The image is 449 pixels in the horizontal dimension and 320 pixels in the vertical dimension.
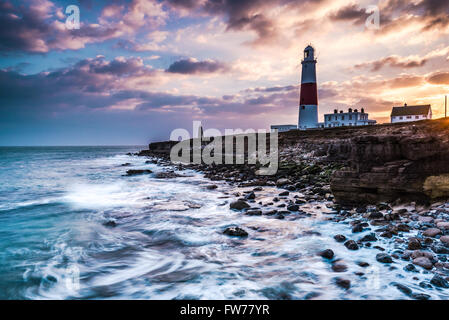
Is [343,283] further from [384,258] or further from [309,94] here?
[309,94]

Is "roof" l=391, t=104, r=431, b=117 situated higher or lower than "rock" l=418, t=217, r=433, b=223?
higher

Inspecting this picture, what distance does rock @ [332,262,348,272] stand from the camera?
4.30 meters

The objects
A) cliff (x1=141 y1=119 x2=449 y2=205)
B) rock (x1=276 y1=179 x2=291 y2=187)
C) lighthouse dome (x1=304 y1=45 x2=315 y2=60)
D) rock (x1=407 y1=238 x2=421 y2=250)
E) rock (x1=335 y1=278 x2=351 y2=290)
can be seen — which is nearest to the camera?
rock (x1=335 y1=278 x2=351 y2=290)

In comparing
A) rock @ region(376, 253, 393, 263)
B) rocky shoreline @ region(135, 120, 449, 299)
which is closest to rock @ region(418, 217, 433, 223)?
rocky shoreline @ region(135, 120, 449, 299)

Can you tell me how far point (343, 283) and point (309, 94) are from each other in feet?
106

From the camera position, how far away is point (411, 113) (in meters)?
41.3

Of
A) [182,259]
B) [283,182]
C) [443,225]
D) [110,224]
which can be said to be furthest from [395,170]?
[110,224]

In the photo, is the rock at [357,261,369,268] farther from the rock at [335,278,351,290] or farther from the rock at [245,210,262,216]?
the rock at [245,210,262,216]

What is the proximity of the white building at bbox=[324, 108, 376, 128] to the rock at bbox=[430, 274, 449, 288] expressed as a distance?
4250cm

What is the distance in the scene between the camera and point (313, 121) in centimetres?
3412

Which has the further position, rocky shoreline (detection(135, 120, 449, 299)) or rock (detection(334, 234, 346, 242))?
rock (detection(334, 234, 346, 242))

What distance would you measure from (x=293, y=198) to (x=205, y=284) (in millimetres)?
5878

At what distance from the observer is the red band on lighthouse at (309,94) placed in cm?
3312
